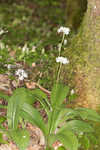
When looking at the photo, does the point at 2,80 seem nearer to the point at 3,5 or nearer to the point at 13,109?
the point at 13,109

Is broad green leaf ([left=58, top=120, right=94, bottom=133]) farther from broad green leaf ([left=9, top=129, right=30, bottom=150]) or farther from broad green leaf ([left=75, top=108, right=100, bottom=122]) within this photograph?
broad green leaf ([left=9, top=129, right=30, bottom=150])

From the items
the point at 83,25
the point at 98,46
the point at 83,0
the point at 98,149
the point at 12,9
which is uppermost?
the point at 12,9

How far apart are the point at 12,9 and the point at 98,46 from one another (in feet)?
28.1

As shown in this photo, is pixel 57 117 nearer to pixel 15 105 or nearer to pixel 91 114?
pixel 91 114

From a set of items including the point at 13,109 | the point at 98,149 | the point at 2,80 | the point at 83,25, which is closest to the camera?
the point at 13,109

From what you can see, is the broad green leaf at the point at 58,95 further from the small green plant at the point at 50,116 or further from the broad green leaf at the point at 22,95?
the broad green leaf at the point at 22,95

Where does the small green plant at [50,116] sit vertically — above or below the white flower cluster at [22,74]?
below

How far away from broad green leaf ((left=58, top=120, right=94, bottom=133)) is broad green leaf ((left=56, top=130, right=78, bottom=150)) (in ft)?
0.52

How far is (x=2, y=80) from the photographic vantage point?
4219 mm

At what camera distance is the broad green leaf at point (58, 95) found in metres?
3.41

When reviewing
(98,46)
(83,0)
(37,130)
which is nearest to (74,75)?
(98,46)

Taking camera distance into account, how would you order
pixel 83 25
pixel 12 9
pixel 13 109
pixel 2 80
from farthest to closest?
pixel 12 9 < pixel 2 80 < pixel 83 25 < pixel 13 109

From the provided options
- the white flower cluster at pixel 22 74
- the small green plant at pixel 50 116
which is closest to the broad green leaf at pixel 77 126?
the small green plant at pixel 50 116

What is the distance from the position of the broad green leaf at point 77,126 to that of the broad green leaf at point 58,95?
0.26 meters
